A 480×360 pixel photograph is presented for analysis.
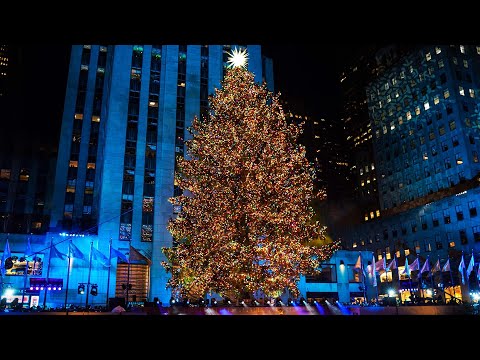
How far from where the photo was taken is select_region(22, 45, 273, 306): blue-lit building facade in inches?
1564

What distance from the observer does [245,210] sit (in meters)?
28.5

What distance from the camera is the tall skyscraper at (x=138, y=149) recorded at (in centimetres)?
4162

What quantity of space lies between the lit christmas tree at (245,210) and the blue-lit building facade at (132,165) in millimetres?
7567

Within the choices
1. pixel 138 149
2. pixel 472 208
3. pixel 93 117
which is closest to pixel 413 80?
pixel 472 208

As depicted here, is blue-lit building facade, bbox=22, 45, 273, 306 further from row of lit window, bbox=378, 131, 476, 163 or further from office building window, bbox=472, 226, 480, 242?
row of lit window, bbox=378, 131, 476, 163

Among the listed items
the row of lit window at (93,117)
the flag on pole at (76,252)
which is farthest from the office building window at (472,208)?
the row of lit window at (93,117)

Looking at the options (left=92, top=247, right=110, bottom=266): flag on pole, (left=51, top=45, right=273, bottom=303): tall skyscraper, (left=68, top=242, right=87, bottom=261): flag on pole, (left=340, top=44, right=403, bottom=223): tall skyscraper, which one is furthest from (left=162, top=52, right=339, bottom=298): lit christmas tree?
(left=340, top=44, right=403, bottom=223): tall skyscraper

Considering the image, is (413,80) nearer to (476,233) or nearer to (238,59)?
(476,233)

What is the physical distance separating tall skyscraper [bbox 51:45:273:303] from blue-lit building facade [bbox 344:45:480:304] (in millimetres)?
42236

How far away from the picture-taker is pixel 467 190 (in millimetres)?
68188

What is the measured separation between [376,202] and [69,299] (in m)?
90.4

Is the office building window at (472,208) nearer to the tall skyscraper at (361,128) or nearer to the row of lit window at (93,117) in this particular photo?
the tall skyscraper at (361,128)

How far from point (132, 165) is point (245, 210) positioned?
2019 cm
